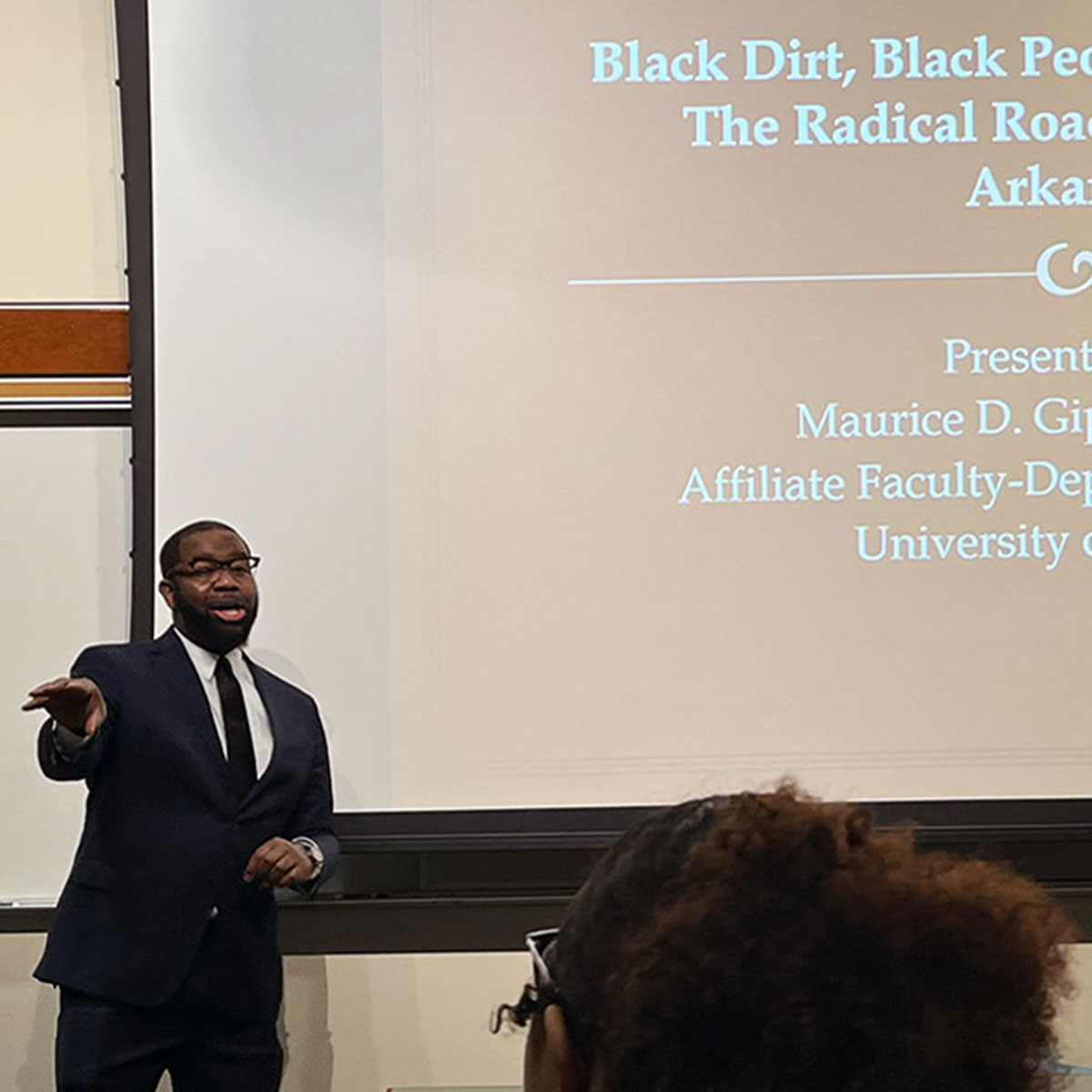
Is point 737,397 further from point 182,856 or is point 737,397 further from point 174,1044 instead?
point 174,1044

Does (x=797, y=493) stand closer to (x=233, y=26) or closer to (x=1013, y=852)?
(x=1013, y=852)

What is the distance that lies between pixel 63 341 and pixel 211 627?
0.76 metres

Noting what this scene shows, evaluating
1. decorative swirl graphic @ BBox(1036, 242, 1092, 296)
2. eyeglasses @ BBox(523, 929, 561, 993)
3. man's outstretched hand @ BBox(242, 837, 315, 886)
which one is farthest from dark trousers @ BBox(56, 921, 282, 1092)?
eyeglasses @ BBox(523, 929, 561, 993)

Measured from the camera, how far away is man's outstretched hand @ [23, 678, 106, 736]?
8.01 feet

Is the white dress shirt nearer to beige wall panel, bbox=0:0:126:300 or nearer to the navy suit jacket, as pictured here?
the navy suit jacket

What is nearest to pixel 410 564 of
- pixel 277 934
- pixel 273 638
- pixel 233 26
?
pixel 273 638

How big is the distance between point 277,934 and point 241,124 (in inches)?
58.9

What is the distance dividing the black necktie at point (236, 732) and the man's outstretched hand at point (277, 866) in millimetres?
150

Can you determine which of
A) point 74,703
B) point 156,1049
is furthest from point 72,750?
point 156,1049

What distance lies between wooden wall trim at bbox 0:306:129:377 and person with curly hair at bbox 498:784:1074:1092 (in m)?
2.74

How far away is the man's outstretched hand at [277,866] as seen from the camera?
8.68ft

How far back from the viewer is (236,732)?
2816 mm

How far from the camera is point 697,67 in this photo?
10.5 ft

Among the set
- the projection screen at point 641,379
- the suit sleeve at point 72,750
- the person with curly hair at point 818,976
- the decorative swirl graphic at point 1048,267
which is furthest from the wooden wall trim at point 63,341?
the person with curly hair at point 818,976
